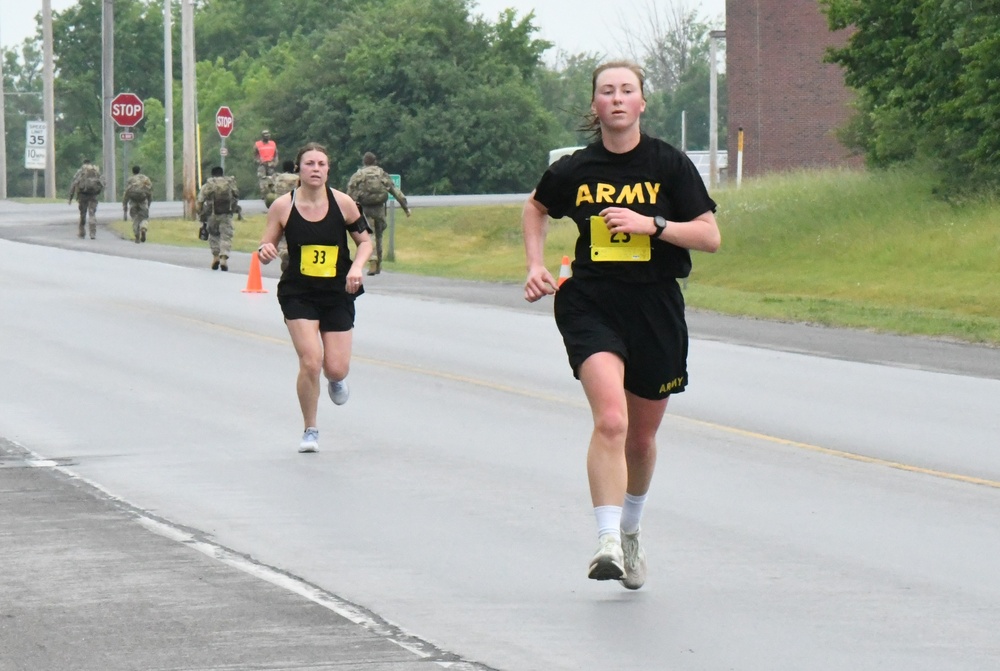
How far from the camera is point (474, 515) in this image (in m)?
9.55

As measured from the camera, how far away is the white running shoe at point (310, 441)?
1189cm

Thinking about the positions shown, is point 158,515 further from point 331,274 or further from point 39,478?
point 331,274

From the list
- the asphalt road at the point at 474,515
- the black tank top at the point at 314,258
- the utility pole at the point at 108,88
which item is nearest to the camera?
the asphalt road at the point at 474,515

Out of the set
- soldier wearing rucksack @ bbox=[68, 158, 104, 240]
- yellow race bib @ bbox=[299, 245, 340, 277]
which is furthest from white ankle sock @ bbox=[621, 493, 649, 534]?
soldier wearing rucksack @ bbox=[68, 158, 104, 240]

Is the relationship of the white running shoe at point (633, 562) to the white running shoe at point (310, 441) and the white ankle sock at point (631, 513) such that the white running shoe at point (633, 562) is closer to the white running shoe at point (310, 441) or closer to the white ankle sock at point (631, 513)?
the white ankle sock at point (631, 513)

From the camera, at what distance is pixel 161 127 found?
109 metres

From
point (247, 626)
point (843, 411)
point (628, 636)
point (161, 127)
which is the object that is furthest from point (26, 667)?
point (161, 127)

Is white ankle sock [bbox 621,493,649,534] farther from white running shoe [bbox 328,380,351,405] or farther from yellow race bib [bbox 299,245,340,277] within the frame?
white running shoe [bbox 328,380,351,405]

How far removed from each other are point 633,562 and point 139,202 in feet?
104

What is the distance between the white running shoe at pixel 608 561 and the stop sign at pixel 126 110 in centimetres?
4815

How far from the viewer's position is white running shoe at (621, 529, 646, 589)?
7613 millimetres

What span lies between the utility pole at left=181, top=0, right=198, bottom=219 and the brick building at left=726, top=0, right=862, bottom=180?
2310 cm

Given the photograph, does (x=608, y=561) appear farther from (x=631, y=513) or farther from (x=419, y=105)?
(x=419, y=105)

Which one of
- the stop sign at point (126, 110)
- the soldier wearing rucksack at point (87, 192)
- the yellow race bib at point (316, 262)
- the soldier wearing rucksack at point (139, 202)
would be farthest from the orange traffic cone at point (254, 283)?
the stop sign at point (126, 110)
